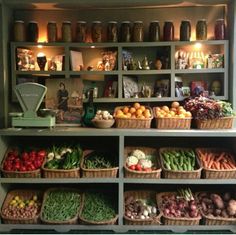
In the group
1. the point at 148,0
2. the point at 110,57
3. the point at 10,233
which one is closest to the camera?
the point at 10,233

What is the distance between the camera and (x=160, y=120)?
3.06 m

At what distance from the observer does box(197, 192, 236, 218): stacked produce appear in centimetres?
295

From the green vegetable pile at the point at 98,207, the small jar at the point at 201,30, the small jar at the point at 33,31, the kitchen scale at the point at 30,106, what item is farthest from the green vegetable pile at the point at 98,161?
the small jar at the point at 201,30

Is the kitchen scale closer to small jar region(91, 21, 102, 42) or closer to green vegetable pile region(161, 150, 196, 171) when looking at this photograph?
small jar region(91, 21, 102, 42)

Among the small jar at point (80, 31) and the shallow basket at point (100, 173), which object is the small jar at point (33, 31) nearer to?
the small jar at point (80, 31)

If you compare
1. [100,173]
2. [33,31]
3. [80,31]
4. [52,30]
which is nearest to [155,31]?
[80,31]

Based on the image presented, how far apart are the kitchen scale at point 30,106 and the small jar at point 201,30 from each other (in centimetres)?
166

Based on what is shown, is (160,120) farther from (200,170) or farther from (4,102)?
(4,102)

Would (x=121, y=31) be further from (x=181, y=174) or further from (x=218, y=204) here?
(x=218, y=204)

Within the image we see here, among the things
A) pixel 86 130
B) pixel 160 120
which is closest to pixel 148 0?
pixel 160 120

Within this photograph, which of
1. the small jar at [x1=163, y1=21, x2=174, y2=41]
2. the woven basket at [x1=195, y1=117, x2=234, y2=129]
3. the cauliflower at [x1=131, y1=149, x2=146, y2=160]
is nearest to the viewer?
the woven basket at [x1=195, y1=117, x2=234, y2=129]

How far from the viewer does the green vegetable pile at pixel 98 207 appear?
2.95m

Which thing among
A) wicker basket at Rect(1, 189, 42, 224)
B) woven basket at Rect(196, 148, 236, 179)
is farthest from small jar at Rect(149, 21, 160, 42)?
wicker basket at Rect(1, 189, 42, 224)

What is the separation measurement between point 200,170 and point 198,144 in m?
0.59
